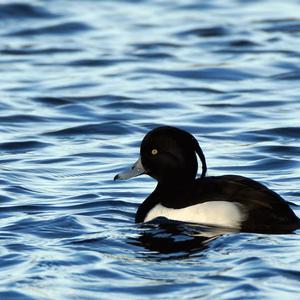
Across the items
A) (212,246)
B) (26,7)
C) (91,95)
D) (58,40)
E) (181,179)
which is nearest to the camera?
(212,246)

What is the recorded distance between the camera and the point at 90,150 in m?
13.9

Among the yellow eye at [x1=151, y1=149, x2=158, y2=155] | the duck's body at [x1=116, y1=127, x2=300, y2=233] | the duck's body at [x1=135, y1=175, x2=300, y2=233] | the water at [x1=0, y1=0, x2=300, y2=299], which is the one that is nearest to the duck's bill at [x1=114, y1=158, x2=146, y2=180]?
the duck's body at [x1=116, y1=127, x2=300, y2=233]

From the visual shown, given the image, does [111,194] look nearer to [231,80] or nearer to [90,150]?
[90,150]

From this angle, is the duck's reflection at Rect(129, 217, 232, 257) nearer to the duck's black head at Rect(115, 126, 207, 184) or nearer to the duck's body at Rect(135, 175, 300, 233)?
the duck's body at Rect(135, 175, 300, 233)

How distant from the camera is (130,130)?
584 inches

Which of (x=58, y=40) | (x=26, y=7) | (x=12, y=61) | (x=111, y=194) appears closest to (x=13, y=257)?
(x=111, y=194)

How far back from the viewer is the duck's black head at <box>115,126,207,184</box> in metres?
10.5

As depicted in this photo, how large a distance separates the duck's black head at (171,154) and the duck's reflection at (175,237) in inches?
18.5

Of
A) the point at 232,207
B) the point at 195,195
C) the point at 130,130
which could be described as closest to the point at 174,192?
the point at 195,195

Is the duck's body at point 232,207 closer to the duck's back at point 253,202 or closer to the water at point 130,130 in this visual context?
the duck's back at point 253,202

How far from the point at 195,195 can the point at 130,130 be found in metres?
4.70

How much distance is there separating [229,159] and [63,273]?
4.74m

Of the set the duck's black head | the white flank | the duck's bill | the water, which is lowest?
the water

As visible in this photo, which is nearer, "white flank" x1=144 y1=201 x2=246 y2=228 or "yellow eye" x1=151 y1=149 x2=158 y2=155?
"white flank" x1=144 y1=201 x2=246 y2=228
